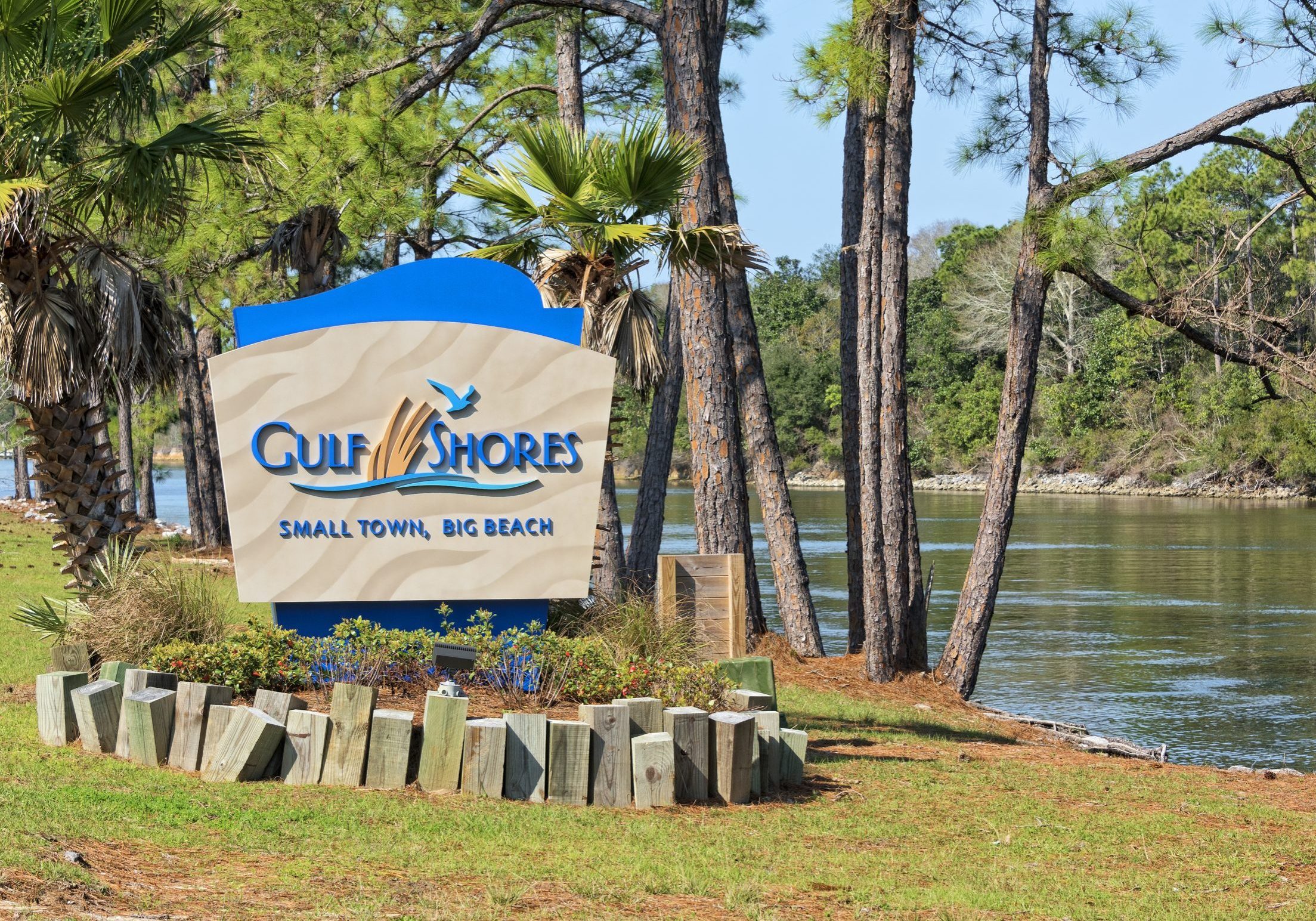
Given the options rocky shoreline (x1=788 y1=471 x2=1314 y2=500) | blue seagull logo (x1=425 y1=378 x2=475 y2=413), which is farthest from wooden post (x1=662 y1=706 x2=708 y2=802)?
rocky shoreline (x1=788 y1=471 x2=1314 y2=500)

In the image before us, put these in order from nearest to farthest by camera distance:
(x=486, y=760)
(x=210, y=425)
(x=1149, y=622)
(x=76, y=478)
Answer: (x=486, y=760) → (x=76, y=478) → (x=1149, y=622) → (x=210, y=425)

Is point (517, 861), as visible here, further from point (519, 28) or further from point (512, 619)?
point (519, 28)

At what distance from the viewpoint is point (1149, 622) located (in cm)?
2230

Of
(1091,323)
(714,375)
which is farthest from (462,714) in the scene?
(1091,323)

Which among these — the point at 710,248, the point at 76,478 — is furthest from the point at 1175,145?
the point at 76,478

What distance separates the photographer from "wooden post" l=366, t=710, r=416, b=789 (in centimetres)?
650

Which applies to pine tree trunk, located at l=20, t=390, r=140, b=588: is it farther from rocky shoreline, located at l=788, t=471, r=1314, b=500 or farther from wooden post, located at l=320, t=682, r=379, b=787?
rocky shoreline, located at l=788, t=471, r=1314, b=500

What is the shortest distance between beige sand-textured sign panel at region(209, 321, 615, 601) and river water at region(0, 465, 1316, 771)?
7676 mm

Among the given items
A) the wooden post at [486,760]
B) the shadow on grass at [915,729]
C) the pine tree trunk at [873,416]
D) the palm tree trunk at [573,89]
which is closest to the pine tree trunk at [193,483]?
the palm tree trunk at [573,89]

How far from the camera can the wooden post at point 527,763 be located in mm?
6438

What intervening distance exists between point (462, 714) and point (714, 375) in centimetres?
689

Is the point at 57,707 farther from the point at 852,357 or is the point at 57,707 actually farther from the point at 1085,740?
the point at 852,357

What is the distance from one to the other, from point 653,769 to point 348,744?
1.56 m

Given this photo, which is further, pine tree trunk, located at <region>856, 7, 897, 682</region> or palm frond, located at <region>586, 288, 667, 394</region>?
pine tree trunk, located at <region>856, 7, 897, 682</region>
